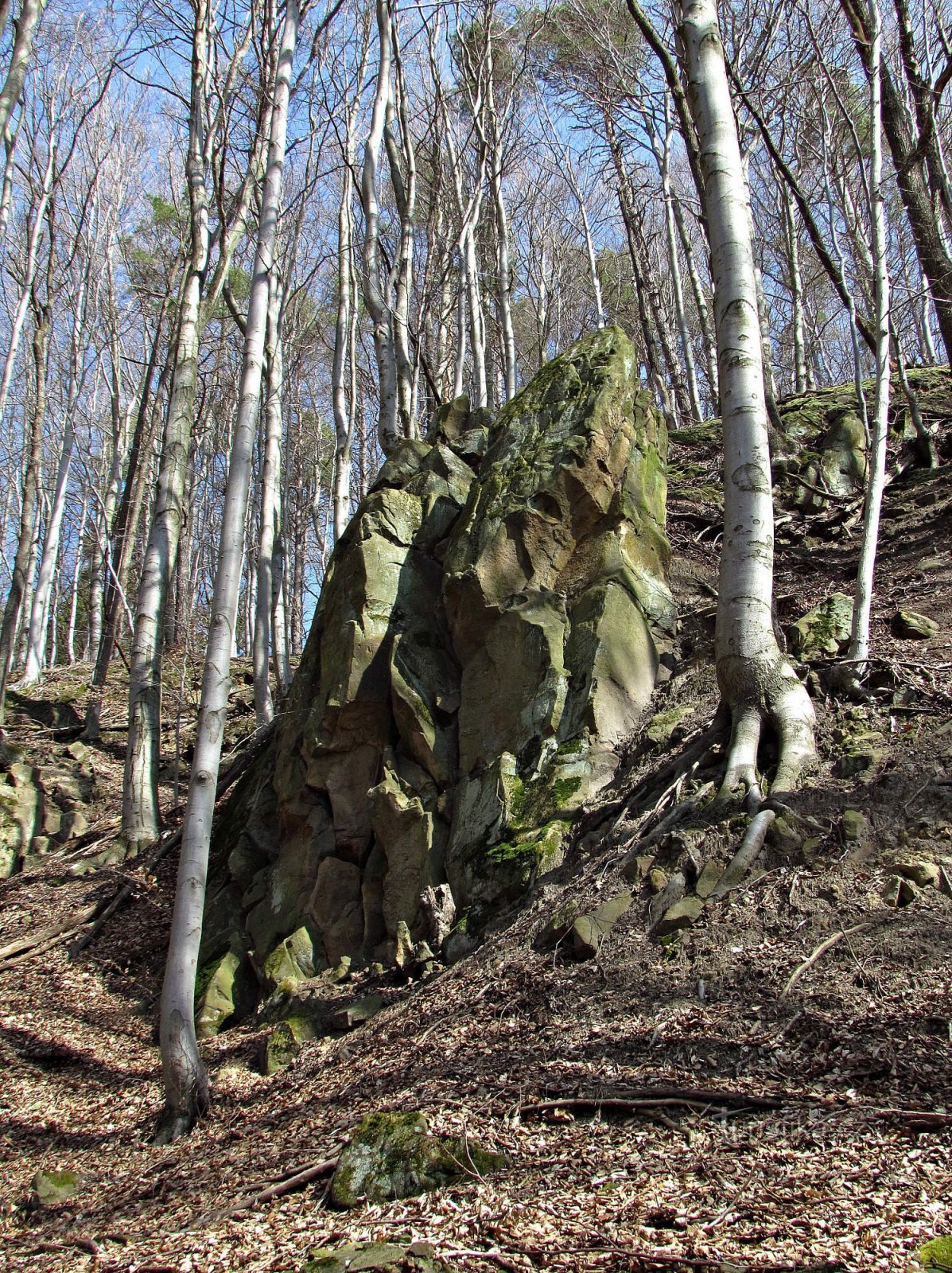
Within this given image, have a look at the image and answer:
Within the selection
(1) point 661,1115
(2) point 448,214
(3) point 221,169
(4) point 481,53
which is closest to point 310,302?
(2) point 448,214

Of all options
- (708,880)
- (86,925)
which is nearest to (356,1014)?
(708,880)

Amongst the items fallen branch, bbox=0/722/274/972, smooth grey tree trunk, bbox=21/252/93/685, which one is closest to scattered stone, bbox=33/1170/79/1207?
fallen branch, bbox=0/722/274/972

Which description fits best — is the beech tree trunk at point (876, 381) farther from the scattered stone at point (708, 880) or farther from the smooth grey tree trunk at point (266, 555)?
the smooth grey tree trunk at point (266, 555)

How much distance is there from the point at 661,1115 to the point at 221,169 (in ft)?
31.7

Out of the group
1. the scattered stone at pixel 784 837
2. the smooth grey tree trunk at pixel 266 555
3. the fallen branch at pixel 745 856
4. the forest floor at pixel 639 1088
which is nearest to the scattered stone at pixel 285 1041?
the forest floor at pixel 639 1088

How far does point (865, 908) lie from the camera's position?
149 inches

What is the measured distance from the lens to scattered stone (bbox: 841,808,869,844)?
416 centimetres

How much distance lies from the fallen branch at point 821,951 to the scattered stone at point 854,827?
0.52 m

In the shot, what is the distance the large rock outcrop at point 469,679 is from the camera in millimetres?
6430

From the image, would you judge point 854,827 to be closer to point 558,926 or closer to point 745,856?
point 745,856

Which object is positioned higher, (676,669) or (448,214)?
(448,214)

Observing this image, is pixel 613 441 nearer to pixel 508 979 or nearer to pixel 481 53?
pixel 508 979

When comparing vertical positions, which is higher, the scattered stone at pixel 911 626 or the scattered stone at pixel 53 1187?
the scattered stone at pixel 911 626

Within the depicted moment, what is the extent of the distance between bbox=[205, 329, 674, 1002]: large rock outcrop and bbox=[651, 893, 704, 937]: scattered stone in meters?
1.40
